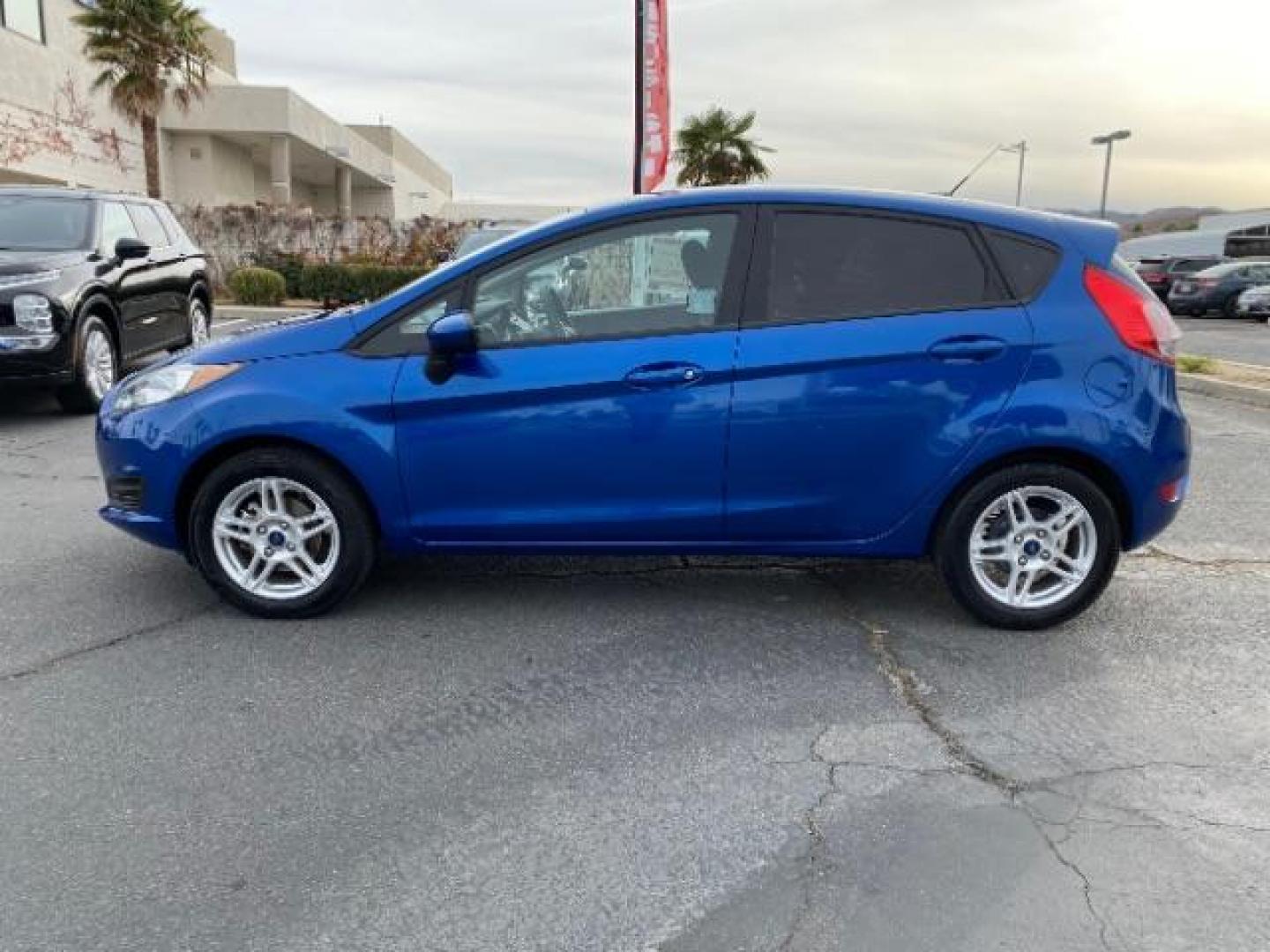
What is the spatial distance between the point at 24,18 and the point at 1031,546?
28074 mm

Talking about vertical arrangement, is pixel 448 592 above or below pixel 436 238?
below

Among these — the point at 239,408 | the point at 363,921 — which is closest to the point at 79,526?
the point at 239,408

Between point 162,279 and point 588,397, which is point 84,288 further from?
point 588,397

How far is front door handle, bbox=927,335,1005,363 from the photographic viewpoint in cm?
403

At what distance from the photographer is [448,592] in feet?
15.3

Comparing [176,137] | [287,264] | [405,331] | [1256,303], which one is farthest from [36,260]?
[176,137]

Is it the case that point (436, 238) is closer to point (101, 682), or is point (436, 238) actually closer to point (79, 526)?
point (79, 526)

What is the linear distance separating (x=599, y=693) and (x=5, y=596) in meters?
2.72

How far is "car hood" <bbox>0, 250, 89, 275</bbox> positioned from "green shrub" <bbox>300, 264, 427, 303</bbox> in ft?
42.6

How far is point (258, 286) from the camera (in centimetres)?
2008

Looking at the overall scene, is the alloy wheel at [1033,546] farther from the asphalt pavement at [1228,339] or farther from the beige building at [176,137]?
the beige building at [176,137]

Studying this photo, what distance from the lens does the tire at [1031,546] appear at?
13.6ft

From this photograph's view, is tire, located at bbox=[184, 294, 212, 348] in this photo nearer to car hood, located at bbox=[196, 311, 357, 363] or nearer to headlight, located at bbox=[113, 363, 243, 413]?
headlight, located at bbox=[113, 363, 243, 413]

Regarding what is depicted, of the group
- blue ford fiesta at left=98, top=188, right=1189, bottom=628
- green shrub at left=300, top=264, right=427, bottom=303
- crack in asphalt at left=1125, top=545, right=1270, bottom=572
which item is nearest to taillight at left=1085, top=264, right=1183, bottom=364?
blue ford fiesta at left=98, top=188, right=1189, bottom=628
